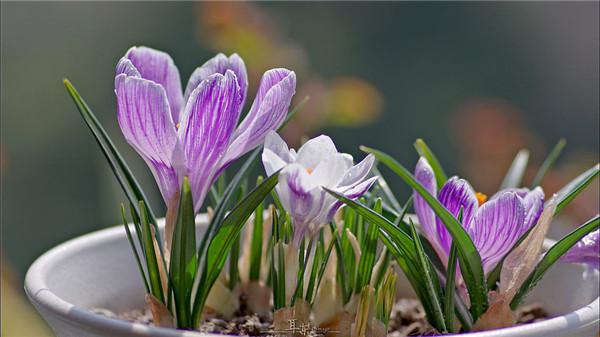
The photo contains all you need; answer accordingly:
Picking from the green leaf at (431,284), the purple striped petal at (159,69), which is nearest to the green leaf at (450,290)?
the green leaf at (431,284)

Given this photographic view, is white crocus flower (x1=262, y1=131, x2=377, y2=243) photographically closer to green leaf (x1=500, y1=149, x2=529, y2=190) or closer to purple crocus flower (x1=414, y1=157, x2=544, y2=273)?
purple crocus flower (x1=414, y1=157, x2=544, y2=273)

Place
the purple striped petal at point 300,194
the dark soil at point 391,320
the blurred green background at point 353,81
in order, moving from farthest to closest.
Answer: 1. the blurred green background at point 353,81
2. the dark soil at point 391,320
3. the purple striped petal at point 300,194

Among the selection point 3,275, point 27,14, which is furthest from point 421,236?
point 27,14

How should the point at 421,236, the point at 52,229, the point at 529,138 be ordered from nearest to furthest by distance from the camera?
the point at 421,236, the point at 529,138, the point at 52,229

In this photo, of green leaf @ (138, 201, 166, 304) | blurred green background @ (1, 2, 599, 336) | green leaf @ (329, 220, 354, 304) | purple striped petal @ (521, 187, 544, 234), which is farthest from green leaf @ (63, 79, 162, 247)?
blurred green background @ (1, 2, 599, 336)

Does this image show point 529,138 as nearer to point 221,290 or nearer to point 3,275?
point 3,275

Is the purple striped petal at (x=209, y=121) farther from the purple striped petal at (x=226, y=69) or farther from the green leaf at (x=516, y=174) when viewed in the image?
the green leaf at (x=516, y=174)
